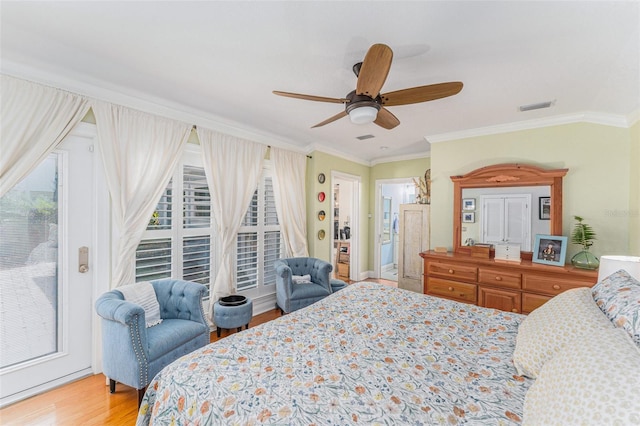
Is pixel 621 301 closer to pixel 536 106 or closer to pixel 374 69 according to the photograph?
pixel 374 69

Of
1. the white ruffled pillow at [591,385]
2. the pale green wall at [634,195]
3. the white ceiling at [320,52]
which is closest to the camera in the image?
the white ruffled pillow at [591,385]

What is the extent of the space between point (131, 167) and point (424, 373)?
2.96 meters

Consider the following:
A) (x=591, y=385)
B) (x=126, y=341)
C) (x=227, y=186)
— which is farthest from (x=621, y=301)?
(x=227, y=186)

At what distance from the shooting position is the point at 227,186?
11.1 feet

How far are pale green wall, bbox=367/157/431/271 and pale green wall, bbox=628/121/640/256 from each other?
253 cm

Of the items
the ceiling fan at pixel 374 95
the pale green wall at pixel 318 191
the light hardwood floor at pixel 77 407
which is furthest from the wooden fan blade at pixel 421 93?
the light hardwood floor at pixel 77 407

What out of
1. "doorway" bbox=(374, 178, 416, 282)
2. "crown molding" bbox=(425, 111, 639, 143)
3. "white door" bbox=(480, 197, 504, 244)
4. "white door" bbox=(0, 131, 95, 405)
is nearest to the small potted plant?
"white door" bbox=(480, 197, 504, 244)

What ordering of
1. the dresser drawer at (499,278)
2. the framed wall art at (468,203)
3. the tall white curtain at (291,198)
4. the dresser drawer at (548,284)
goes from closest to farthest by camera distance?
the dresser drawer at (548,284), the dresser drawer at (499,278), the framed wall art at (468,203), the tall white curtain at (291,198)

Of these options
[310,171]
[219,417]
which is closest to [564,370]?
[219,417]

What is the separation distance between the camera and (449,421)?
97 cm

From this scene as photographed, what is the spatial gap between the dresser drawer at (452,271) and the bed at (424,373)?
5.31 ft

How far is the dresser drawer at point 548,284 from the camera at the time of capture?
2.71 m

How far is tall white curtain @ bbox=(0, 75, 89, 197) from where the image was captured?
2.00 meters

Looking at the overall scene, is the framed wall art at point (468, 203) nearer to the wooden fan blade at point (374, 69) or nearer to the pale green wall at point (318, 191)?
the pale green wall at point (318, 191)
